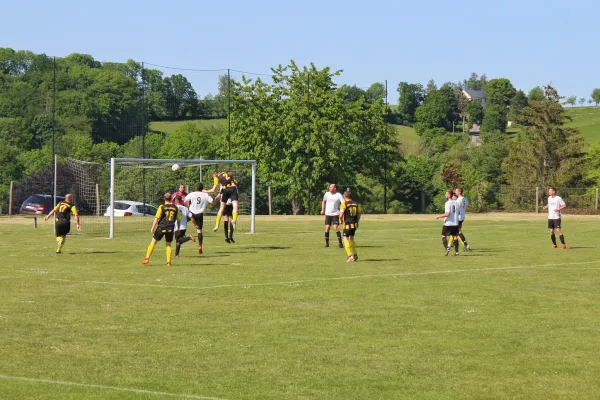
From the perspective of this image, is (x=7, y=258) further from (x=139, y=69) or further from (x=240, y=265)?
(x=139, y=69)

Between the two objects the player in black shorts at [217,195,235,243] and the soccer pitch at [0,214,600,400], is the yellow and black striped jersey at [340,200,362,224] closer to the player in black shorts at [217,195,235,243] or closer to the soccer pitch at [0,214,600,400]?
the soccer pitch at [0,214,600,400]

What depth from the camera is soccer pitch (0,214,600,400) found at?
11688 millimetres

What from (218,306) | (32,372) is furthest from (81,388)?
(218,306)

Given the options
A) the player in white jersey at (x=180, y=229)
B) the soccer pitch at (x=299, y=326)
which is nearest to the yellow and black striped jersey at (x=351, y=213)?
the soccer pitch at (x=299, y=326)

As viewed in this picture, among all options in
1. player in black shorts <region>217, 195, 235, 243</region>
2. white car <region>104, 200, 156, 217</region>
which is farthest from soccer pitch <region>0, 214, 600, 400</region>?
white car <region>104, 200, 156, 217</region>

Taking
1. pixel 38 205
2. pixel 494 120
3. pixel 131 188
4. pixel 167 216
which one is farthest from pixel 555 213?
pixel 494 120

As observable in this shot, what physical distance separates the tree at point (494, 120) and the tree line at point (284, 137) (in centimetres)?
7052

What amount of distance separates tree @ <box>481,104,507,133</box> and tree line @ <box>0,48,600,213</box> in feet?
231

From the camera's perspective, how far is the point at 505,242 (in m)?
35.0

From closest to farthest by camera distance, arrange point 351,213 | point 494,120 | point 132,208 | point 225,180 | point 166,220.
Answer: point 166,220 < point 351,213 < point 225,180 < point 132,208 < point 494,120

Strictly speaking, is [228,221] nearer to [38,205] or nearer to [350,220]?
[350,220]

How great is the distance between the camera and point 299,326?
15680 millimetres

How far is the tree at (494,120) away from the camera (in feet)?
634

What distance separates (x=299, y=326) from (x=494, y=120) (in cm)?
18265
